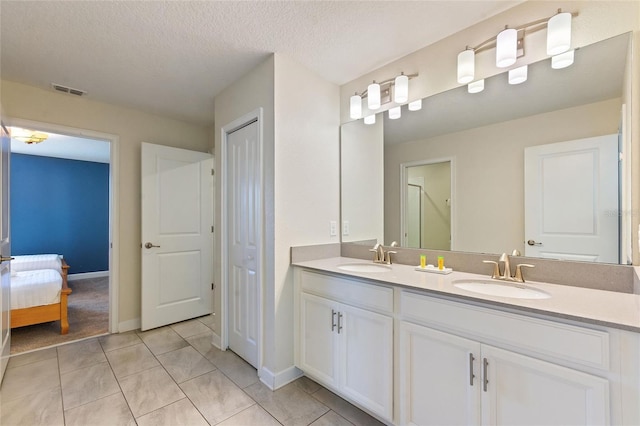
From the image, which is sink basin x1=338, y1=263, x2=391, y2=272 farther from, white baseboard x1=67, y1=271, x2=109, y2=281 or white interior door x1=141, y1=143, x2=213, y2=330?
white baseboard x1=67, y1=271, x2=109, y2=281

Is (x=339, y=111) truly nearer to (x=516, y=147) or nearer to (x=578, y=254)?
(x=516, y=147)

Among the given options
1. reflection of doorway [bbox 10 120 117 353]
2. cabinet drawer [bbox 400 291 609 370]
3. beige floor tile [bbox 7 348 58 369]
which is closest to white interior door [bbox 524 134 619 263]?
cabinet drawer [bbox 400 291 609 370]

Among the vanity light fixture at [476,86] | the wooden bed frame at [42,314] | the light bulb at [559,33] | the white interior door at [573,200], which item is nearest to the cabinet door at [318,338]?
the white interior door at [573,200]

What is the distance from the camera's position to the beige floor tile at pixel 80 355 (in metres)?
2.31

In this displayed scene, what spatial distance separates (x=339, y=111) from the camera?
2518mm

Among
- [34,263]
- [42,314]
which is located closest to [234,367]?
[42,314]

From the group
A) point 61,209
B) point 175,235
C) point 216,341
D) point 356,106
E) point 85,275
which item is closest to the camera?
point 356,106

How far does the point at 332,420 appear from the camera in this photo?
1669 millimetres

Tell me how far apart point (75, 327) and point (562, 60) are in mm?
4699

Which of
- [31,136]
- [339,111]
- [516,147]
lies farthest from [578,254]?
[31,136]

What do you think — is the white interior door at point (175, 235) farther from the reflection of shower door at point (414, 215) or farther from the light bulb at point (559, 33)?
the light bulb at point (559, 33)

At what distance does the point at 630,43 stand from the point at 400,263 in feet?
5.32

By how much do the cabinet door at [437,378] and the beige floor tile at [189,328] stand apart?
7.58 ft

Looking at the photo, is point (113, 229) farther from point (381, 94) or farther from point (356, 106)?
point (381, 94)
